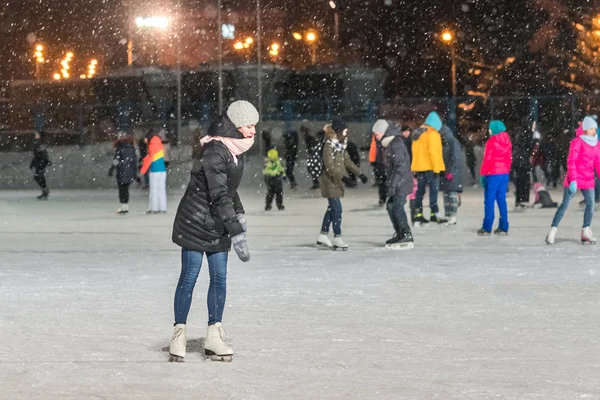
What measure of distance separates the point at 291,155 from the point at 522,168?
37.6 feet

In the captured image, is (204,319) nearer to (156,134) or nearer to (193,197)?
(193,197)

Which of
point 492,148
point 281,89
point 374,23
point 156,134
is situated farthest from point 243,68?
point 492,148

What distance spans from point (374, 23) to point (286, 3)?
4755mm

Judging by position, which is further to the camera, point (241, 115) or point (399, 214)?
point (399, 214)

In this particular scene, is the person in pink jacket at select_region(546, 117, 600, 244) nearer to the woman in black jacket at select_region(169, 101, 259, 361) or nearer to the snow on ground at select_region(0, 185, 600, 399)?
the snow on ground at select_region(0, 185, 600, 399)

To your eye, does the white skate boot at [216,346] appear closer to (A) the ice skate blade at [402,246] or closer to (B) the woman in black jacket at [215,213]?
(B) the woman in black jacket at [215,213]

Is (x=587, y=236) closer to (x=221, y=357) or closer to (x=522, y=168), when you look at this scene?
(x=522, y=168)

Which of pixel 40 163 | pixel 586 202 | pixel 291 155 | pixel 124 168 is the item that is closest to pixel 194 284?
pixel 586 202

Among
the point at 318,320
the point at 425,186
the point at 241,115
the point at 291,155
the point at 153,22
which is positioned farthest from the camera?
the point at 153,22

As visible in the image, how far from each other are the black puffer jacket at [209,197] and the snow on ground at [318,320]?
651mm

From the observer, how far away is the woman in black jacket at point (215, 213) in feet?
20.3

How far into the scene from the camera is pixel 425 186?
15961 millimetres

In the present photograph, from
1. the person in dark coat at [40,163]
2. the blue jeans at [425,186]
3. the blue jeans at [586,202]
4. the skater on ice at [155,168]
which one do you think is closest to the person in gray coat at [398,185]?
the blue jeans at [586,202]

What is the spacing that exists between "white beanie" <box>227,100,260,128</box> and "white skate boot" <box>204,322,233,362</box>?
110 centimetres
